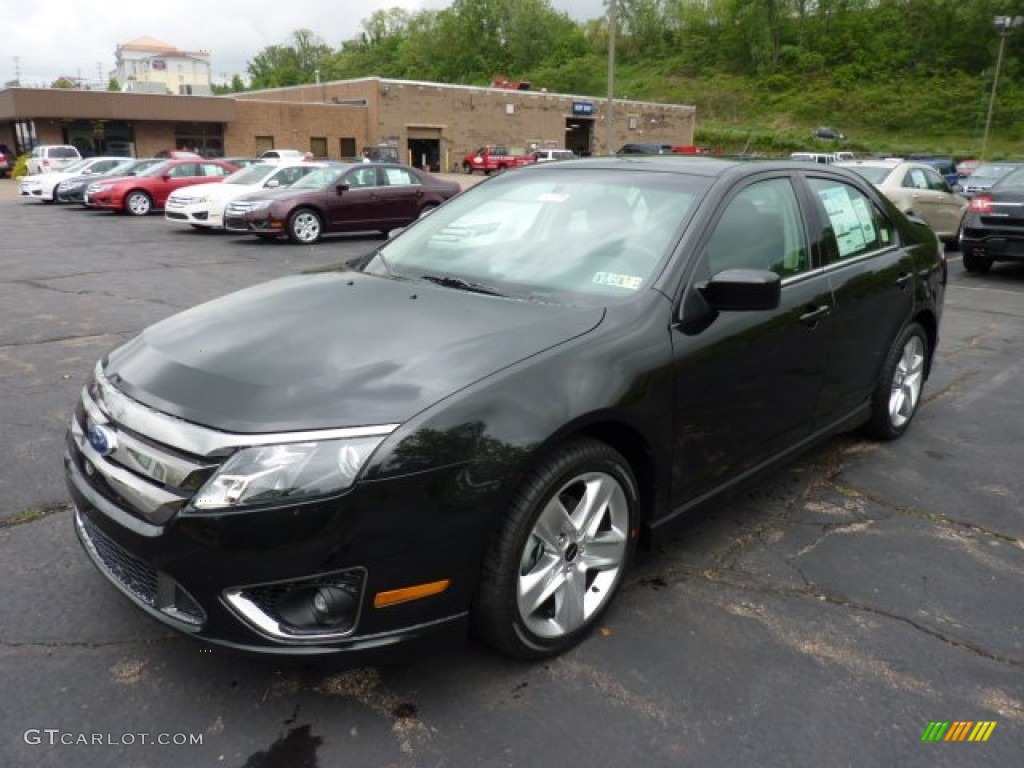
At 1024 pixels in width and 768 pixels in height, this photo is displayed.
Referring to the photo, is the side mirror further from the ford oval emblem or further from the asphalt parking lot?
the ford oval emblem

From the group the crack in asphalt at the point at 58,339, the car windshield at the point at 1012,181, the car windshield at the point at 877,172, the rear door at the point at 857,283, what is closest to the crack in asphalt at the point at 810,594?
the rear door at the point at 857,283

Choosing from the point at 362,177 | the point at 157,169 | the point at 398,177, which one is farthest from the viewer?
the point at 157,169

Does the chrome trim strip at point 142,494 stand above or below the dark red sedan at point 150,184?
above

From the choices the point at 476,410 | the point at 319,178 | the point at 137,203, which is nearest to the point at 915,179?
the point at 319,178

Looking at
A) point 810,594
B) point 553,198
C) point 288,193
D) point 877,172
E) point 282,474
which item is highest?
point 553,198

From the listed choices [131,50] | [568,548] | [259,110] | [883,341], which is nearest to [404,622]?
[568,548]

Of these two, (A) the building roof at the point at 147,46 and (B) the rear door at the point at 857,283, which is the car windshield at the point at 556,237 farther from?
(A) the building roof at the point at 147,46

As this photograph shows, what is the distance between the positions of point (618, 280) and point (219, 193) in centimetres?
1478

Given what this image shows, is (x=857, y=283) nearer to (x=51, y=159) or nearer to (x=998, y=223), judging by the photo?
(x=998, y=223)

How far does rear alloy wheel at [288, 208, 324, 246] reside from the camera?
1423 centimetres

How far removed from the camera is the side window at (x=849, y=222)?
3932 mm

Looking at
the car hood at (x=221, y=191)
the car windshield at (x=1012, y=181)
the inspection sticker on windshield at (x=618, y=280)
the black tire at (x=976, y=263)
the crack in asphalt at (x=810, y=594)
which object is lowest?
the black tire at (x=976, y=263)

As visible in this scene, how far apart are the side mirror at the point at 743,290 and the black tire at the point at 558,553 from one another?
728 mm

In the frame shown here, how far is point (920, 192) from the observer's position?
13.0 meters
